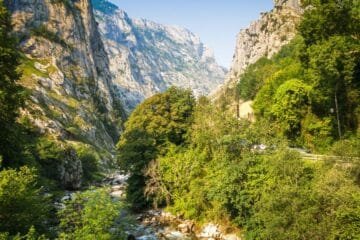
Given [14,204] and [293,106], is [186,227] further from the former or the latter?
[14,204]

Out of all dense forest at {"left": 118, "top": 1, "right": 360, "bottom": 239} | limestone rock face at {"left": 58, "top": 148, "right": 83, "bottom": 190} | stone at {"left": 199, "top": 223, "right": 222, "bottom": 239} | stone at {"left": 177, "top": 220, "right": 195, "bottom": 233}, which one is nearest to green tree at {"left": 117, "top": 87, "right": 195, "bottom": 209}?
dense forest at {"left": 118, "top": 1, "right": 360, "bottom": 239}

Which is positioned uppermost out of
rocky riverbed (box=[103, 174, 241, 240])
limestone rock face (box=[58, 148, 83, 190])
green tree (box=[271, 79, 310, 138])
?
green tree (box=[271, 79, 310, 138])

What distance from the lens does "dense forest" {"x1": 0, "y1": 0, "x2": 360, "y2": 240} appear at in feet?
98.4

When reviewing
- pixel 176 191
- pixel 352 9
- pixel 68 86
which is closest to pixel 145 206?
pixel 176 191

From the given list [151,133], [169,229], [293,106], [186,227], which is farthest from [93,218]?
[293,106]

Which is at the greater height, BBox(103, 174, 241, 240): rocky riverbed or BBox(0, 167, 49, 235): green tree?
BBox(0, 167, 49, 235): green tree

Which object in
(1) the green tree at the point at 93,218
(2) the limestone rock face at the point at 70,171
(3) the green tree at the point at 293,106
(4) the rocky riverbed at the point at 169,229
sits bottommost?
→ (4) the rocky riverbed at the point at 169,229

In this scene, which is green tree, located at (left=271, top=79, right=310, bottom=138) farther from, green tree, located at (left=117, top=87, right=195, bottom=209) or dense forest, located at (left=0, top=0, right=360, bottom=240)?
green tree, located at (left=117, top=87, right=195, bottom=209)

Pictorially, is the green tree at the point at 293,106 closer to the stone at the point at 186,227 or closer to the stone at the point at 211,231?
the stone at the point at 211,231

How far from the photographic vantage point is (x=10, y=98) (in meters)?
36.4

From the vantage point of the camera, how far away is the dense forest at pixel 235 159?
2998 centimetres

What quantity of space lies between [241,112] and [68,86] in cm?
10498

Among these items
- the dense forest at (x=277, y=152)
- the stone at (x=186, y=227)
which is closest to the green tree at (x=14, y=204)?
the dense forest at (x=277, y=152)

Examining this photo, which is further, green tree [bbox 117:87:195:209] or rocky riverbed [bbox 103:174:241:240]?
green tree [bbox 117:87:195:209]
